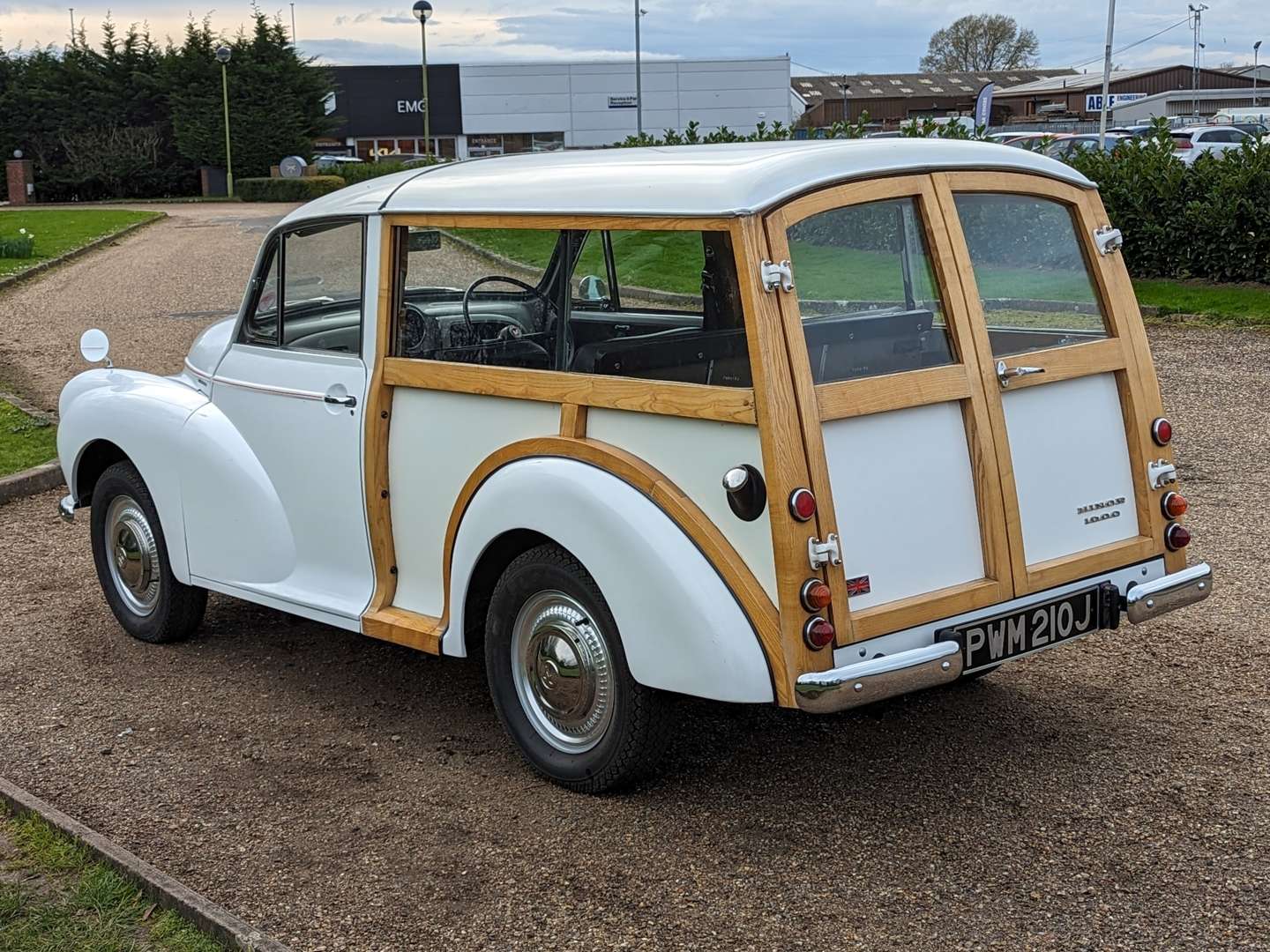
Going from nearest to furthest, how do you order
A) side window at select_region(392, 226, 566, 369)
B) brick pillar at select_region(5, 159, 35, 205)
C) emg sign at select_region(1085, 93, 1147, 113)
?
1. side window at select_region(392, 226, 566, 369)
2. brick pillar at select_region(5, 159, 35, 205)
3. emg sign at select_region(1085, 93, 1147, 113)

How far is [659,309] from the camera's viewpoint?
4.54 m

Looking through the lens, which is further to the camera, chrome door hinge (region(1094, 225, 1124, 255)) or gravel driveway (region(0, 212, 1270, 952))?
chrome door hinge (region(1094, 225, 1124, 255))

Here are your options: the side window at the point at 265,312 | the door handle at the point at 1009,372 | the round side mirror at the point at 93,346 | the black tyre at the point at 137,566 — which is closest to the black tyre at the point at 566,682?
the door handle at the point at 1009,372

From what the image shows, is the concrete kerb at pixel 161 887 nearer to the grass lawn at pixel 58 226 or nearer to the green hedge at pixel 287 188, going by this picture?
the grass lawn at pixel 58 226

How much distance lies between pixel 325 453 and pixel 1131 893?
291 centimetres

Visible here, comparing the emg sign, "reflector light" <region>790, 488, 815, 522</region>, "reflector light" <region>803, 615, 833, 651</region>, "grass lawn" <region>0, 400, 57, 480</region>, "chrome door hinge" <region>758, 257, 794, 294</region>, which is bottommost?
"grass lawn" <region>0, 400, 57, 480</region>

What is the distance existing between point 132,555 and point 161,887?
248 centimetres

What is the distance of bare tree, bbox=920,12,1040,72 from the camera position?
10588 cm

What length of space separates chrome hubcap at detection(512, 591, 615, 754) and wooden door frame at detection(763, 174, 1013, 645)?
78 cm

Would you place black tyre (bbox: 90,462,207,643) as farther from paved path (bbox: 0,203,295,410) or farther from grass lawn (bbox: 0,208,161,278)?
grass lawn (bbox: 0,208,161,278)

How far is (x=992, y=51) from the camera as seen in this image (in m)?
107

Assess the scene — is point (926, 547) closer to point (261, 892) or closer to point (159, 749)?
point (261, 892)

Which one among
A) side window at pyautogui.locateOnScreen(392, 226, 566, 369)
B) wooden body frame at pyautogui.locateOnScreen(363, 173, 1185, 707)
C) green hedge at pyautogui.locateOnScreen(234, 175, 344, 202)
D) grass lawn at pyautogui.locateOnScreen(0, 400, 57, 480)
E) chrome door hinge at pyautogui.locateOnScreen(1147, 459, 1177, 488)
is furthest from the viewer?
green hedge at pyautogui.locateOnScreen(234, 175, 344, 202)

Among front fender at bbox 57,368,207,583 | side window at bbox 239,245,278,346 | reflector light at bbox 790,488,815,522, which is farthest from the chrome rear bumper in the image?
front fender at bbox 57,368,207,583
